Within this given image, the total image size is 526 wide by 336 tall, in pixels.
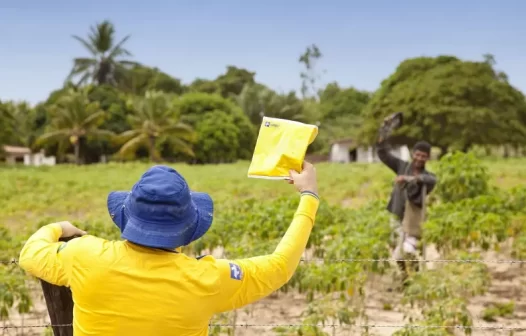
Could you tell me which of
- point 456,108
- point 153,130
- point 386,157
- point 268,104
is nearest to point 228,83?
point 268,104

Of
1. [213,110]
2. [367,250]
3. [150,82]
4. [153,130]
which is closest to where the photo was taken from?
[367,250]

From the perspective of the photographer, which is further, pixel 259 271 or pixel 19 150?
pixel 19 150

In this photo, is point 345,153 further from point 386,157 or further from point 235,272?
point 235,272

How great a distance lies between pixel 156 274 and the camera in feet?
5.33

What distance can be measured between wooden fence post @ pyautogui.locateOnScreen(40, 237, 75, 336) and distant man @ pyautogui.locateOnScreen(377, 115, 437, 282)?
159 inches

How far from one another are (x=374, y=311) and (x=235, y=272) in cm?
468

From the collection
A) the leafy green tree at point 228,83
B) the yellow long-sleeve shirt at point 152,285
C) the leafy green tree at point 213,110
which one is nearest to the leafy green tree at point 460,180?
the yellow long-sleeve shirt at point 152,285

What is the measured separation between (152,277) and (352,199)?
14.1 meters

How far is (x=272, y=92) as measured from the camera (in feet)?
142

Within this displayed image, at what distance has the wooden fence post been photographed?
2398mm

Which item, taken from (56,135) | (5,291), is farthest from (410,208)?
(56,135)

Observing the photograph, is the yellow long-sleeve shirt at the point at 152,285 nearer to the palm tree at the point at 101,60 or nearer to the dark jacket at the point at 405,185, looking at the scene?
the dark jacket at the point at 405,185

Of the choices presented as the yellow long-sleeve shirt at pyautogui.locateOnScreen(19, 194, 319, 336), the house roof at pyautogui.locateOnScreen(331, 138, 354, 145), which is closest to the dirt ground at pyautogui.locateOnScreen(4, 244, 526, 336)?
the yellow long-sleeve shirt at pyautogui.locateOnScreen(19, 194, 319, 336)

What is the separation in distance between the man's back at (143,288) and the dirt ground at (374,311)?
11.7 ft
